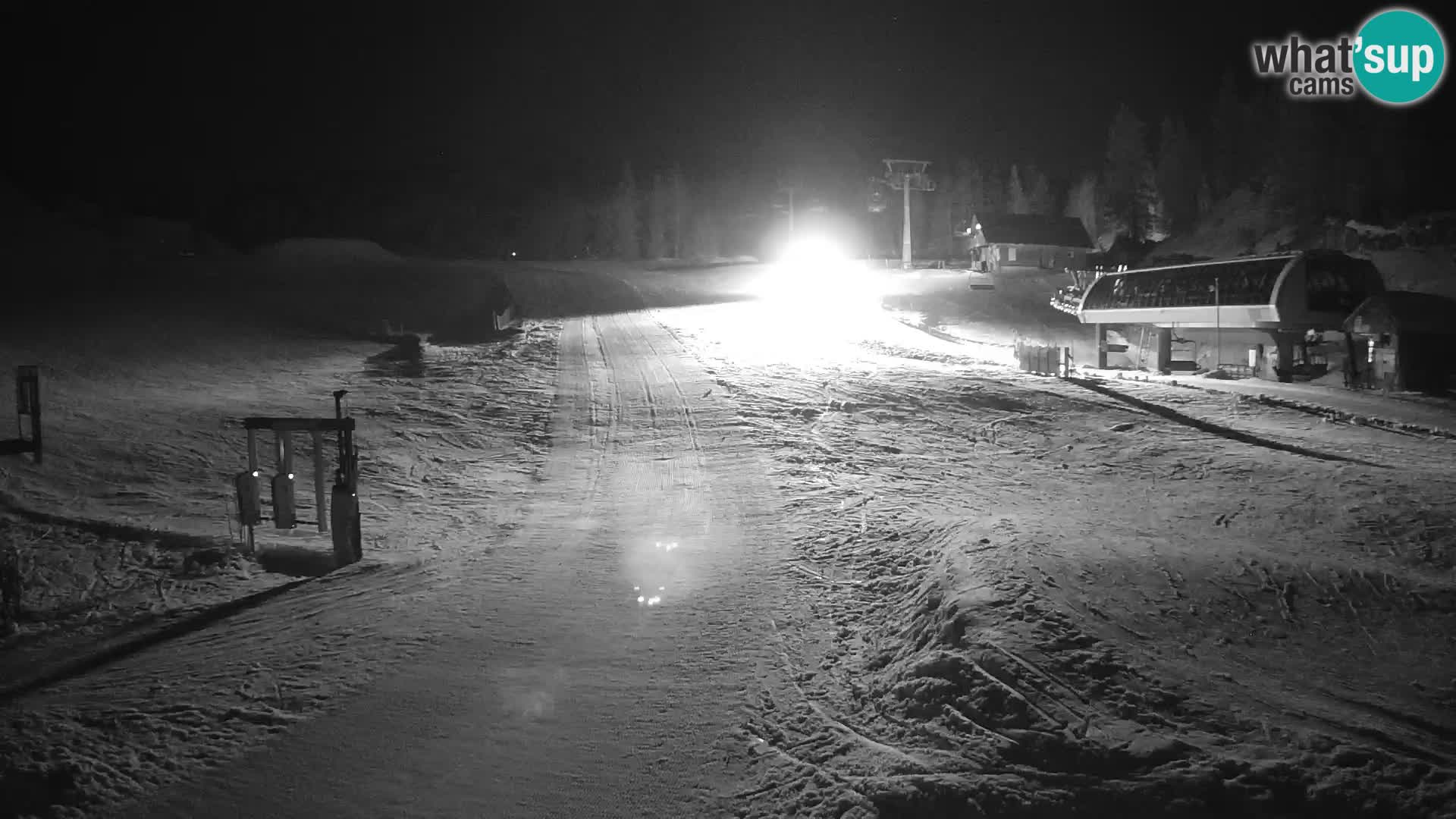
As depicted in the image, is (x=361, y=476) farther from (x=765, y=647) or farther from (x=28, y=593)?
(x=765, y=647)

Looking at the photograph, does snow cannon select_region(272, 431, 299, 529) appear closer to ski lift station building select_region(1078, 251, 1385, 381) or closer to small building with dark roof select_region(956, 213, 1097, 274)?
ski lift station building select_region(1078, 251, 1385, 381)

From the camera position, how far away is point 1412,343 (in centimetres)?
2323

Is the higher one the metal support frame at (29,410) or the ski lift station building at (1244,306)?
the ski lift station building at (1244,306)

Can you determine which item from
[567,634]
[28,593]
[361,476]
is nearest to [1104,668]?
[567,634]

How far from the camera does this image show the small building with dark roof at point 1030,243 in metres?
70.6

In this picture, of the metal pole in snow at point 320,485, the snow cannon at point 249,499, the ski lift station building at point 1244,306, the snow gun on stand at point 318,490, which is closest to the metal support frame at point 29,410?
the snow gun on stand at point 318,490

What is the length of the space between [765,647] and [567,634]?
1719mm

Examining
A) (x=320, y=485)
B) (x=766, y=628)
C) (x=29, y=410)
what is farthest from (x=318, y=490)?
(x=766, y=628)

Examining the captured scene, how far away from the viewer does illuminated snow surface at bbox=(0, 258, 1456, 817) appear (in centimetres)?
473

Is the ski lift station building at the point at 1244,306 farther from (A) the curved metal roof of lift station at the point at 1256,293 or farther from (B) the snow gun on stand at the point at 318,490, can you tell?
(B) the snow gun on stand at the point at 318,490

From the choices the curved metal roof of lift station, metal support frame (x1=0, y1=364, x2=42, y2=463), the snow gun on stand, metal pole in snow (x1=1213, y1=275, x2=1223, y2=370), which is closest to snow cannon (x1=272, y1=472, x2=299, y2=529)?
the snow gun on stand

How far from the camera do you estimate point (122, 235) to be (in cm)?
5703

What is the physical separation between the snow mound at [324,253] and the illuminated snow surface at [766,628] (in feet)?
120

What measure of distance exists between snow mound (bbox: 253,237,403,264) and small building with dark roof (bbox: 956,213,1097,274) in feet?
158
